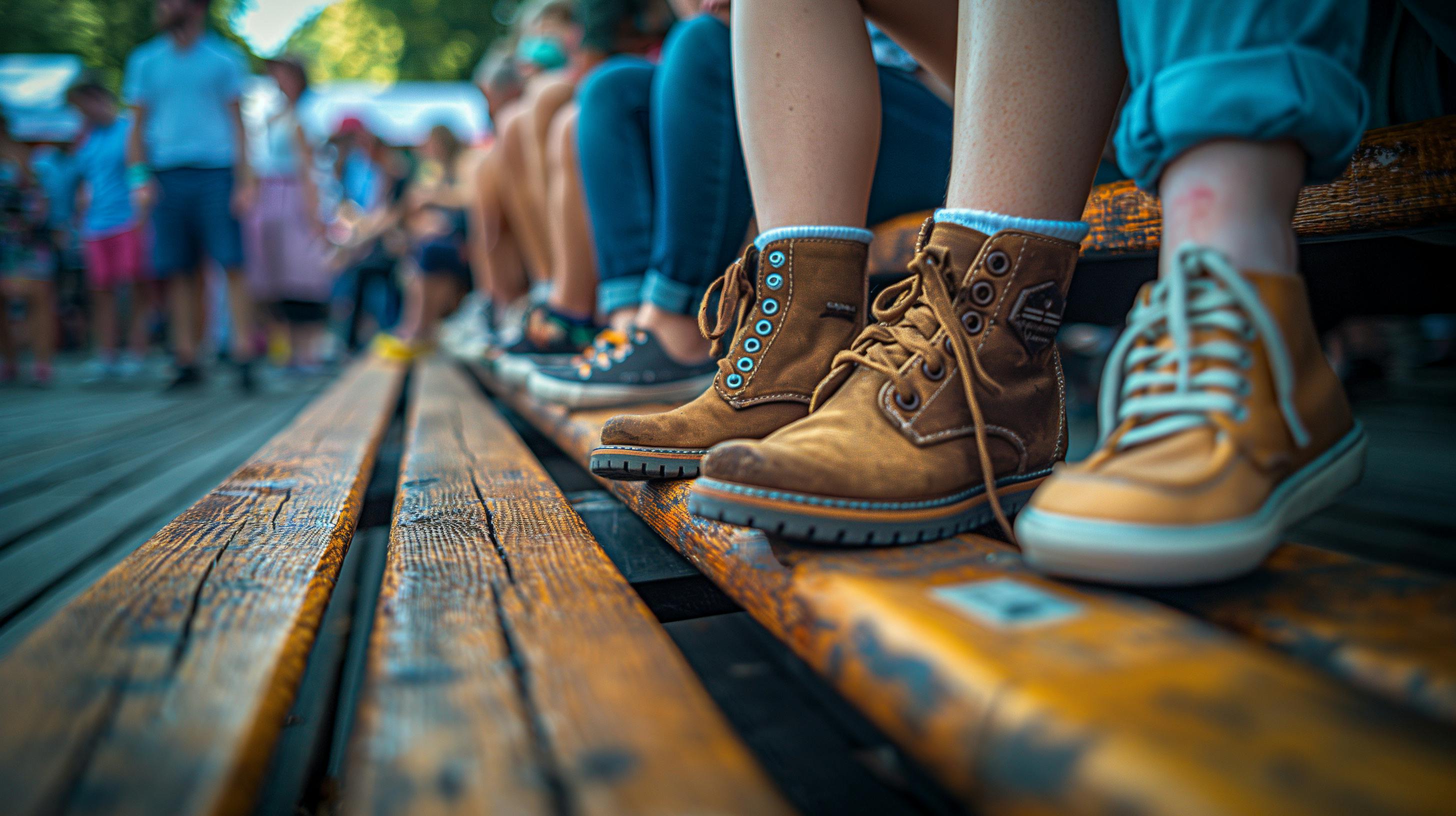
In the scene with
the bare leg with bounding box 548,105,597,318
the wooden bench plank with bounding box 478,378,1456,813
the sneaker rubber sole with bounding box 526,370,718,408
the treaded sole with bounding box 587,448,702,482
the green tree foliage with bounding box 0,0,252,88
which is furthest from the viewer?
the green tree foliage with bounding box 0,0,252,88

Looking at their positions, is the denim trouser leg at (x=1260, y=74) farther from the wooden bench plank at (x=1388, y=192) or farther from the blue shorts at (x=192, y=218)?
the blue shorts at (x=192, y=218)

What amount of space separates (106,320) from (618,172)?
16.6ft

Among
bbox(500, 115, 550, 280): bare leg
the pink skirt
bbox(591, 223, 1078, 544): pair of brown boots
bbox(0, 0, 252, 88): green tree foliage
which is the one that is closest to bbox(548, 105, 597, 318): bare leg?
bbox(500, 115, 550, 280): bare leg

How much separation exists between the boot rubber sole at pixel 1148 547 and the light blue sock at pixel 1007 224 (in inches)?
11.0

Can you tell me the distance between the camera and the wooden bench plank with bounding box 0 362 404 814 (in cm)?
33

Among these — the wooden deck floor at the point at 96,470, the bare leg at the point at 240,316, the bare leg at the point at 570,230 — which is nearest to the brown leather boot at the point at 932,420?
the wooden deck floor at the point at 96,470

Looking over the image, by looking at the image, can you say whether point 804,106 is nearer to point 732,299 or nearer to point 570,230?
point 732,299

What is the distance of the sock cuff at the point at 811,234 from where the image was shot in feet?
2.66

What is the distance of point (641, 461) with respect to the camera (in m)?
0.77

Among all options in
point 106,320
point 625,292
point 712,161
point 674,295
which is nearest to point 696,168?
point 712,161

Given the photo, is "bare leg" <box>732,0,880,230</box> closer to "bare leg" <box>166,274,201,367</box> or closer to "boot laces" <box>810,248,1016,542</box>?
"boot laces" <box>810,248,1016,542</box>

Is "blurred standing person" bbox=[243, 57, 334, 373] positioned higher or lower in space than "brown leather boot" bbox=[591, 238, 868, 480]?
higher

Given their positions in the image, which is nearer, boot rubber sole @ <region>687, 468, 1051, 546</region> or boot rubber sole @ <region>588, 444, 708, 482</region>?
boot rubber sole @ <region>687, 468, 1051, 546</region>

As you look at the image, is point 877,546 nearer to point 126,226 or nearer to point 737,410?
point 737,410
